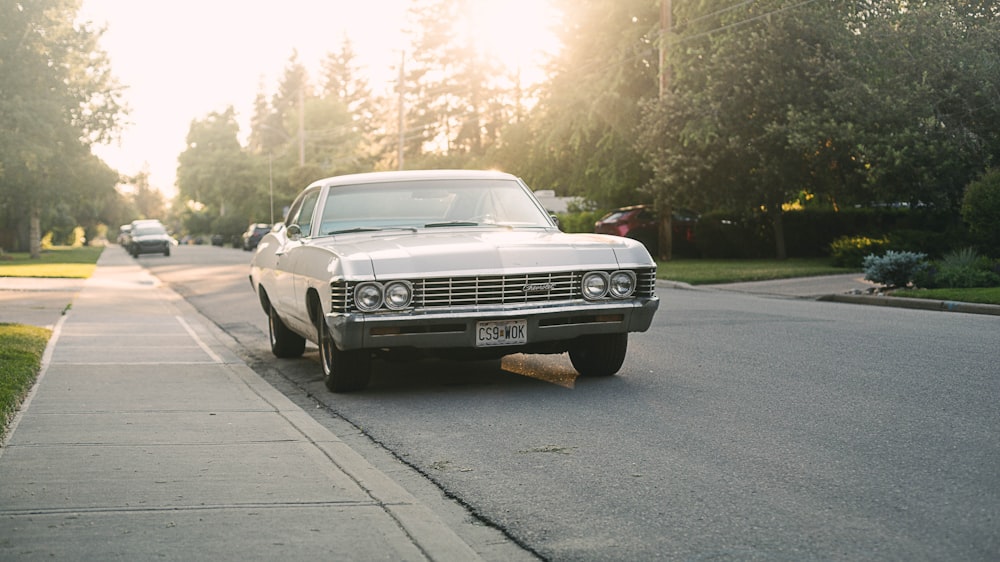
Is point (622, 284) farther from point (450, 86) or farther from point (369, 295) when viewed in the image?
point (450, 86)

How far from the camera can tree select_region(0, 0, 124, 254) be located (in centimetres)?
3919

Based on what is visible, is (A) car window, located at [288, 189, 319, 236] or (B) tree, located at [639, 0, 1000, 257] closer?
(A) car window, located at [288, 189, 319, 236]

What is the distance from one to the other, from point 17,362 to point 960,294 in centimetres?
1285

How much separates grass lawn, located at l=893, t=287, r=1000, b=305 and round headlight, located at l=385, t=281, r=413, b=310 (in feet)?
34.4

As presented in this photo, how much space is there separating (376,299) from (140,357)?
408 cm

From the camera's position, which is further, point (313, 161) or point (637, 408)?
point (313, 161)

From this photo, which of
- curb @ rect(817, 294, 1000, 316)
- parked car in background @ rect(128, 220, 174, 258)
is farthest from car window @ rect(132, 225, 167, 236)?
curb @ rect(817, 294, 1000, 316)

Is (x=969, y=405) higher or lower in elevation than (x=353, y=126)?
lower

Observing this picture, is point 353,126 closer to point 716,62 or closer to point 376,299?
point 716,62

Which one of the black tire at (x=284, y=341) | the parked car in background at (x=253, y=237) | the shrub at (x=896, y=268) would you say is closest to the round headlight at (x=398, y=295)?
the black tire at (x=284, y=341)

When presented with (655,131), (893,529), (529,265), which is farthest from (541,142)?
(893,529)

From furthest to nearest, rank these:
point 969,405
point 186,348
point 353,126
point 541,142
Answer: point 353,126 → point 541,142 → point 186,348 → point 969,405

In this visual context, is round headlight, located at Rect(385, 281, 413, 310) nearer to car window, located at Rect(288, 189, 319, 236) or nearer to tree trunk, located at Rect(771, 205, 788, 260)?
car window, located at Rect(288, 189, 319, 236)

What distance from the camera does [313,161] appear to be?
94.4m
